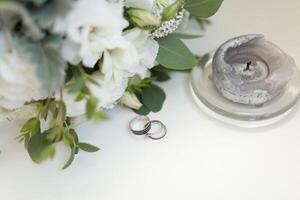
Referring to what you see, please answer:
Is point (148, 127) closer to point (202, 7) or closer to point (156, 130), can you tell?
point (156, 130)

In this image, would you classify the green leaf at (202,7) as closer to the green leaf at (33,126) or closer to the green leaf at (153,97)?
the green leaf at (153,97)

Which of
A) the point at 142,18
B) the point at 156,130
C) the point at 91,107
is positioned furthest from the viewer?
the point at 156,130

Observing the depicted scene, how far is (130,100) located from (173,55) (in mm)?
91

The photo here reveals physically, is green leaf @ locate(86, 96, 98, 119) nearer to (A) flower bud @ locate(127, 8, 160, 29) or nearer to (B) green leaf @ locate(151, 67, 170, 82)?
(A) flower bud @ locate(127, 8, 160, 29)

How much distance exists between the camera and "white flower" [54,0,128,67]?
548 millimetres

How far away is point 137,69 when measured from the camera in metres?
0.67

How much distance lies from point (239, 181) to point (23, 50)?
33cm

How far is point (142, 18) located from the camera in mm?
634

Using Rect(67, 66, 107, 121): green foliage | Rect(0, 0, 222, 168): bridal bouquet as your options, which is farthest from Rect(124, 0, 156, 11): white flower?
Rect(67, 66, 107, 121): green foliage

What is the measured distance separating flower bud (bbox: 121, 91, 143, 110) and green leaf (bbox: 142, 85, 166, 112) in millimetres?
33

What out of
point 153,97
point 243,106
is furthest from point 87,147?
point 243,106

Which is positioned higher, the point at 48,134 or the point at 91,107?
the point at 91,107

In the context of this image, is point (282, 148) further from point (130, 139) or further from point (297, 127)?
point (130, 139)

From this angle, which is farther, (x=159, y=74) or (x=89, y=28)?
(x=159, y=74)
